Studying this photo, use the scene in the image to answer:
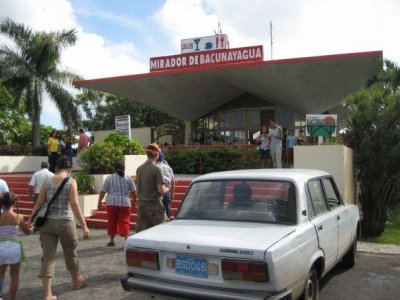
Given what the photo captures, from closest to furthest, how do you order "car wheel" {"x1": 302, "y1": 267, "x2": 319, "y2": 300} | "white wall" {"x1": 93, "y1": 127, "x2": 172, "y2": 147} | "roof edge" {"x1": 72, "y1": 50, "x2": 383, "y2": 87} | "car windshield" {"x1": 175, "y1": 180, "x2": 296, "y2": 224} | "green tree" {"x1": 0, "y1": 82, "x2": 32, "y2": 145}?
1. "car wheel" {"x1": 302, "y1": 267, "x2": 319, "y2": 300}
2. "car windshield" {"x1": 175, "y1": 180, "x2": 296, "y2": 224}
3. "roof edge" {"x1": 72, "y1": 50, "x2": 383, "y2": 87}
4. "green tree" {"x1": 0, "y1": 82, "x2": 32, "y2": 145}
5. "white wall" {"x1": 93, "y1": 127, "x2": 172, "y2": 147}

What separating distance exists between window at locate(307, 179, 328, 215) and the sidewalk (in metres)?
3.23

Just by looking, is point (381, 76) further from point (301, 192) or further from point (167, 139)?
point (167, 139)

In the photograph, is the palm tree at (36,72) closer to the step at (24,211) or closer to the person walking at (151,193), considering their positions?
the step at (24,211)

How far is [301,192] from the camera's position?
4852 millimetres

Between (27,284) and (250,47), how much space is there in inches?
679

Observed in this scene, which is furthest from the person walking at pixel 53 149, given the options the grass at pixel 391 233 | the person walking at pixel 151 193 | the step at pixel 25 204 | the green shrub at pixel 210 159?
the grass at pixel 391 233

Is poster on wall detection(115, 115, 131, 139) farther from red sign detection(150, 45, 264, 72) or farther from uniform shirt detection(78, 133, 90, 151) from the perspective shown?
red sign detection(150, 45, 264, 72)

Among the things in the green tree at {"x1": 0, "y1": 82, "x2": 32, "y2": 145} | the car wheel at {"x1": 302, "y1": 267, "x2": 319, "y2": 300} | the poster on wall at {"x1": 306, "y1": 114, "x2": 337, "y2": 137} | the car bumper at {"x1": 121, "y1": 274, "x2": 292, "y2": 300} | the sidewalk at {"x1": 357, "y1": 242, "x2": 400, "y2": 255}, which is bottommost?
the sidewalk at {"x1": 357, "y1": 242, "x2": 400, "y2": 255}

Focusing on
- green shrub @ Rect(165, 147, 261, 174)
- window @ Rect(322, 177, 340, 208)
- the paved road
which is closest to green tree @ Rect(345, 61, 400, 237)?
the paved road

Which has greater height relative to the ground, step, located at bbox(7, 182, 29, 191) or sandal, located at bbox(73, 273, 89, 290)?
step, located at bbox(7, 182, 29, 191)

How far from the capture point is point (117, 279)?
6.25 m

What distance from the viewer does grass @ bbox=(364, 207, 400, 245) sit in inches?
376

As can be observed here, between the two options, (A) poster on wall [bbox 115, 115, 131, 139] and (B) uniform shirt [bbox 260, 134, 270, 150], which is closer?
(B) uniform shirt [bbox 260, 134, 270, 150]

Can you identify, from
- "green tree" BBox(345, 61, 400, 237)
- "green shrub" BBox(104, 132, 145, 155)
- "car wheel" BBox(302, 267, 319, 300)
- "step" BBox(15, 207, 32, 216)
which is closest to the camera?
"car wheel" BBox(302, 267, 319, 300)
